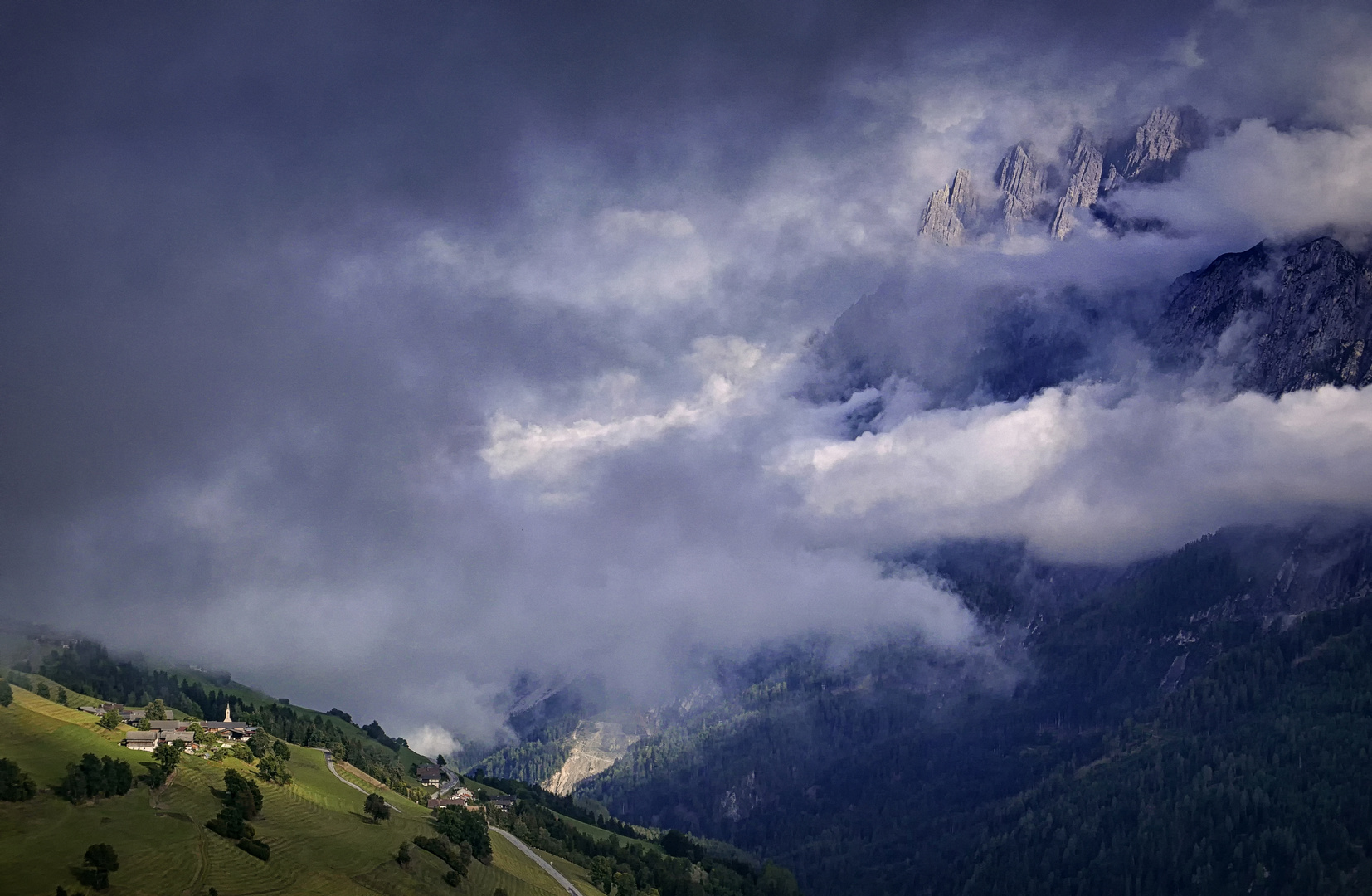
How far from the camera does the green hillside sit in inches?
4956

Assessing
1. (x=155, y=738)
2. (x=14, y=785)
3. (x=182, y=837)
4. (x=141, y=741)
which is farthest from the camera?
(x=155, y=738)

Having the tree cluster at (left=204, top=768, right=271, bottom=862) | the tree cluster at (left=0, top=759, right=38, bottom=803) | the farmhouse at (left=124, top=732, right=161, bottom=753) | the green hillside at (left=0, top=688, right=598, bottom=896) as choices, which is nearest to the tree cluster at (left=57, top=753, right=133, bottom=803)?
the green hillside at (left=0, top=688, right=598, bottom=896)

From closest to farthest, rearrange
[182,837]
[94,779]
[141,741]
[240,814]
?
1. [182,837]
2. [94,779]
3. [240,814]
4. [141,741]

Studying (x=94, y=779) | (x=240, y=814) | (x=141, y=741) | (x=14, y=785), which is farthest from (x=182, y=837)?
(x=141, y=741)

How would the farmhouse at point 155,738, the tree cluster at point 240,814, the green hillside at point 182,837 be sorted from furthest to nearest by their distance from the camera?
the farmhouse at point 155,738 < the tree cluster at point 240,814 < the green hillside at point 182,837

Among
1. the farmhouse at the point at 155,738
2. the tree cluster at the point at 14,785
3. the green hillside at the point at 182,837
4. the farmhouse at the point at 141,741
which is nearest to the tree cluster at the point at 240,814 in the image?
the green hillside at the point at 182,837

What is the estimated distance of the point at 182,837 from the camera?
138m

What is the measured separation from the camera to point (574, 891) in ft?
656

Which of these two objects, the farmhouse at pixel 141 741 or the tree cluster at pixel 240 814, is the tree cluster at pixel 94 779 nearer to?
the tree cluster at pixel 240 814

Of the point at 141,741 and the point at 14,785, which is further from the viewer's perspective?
the point at 141,741

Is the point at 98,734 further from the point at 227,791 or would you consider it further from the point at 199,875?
the point at 199,875

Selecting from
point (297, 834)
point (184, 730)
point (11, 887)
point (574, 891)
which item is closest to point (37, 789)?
point (11, 887)

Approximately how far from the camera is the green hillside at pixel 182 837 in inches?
4956

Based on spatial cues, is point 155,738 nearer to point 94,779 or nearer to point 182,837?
point 94,779
